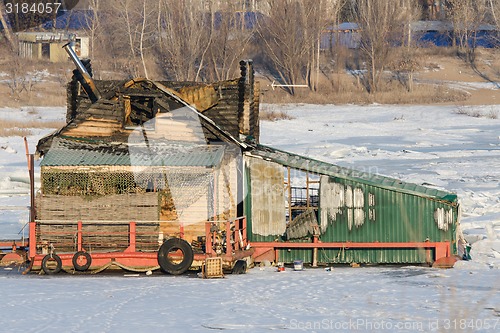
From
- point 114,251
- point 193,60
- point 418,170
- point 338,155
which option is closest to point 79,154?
point 114,251

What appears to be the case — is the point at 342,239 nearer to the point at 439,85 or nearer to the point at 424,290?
the point at 424,290

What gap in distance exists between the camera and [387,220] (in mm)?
23891

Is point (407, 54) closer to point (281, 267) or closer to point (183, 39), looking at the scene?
point (183, 39)

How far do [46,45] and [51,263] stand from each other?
60685mm

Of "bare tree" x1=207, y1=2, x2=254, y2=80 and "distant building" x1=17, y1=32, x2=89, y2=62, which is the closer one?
"bare tree" x1=207, y1=2, x2=254, y2=80

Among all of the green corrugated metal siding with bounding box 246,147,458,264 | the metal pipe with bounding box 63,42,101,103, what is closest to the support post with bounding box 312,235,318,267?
the green corrugated metal siding with bounding box 246,147,458,264

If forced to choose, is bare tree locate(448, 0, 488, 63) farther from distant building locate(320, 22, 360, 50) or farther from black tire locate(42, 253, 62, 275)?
black tire locate(42, 253, 62, 275)

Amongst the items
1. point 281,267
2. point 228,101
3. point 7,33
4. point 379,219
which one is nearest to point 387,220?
point 379,219

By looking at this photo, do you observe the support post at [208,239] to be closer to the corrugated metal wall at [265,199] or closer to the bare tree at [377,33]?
the corrugated metal wall at [265,199]

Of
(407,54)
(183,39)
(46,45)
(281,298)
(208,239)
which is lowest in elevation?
(281,298)

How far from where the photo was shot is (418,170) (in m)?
38.7

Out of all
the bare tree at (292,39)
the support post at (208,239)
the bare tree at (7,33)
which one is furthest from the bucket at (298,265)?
the bare tree at (7,33)

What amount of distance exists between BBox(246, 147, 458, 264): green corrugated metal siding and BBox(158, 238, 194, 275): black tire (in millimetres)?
2959

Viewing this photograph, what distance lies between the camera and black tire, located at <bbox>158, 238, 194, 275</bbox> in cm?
2295
